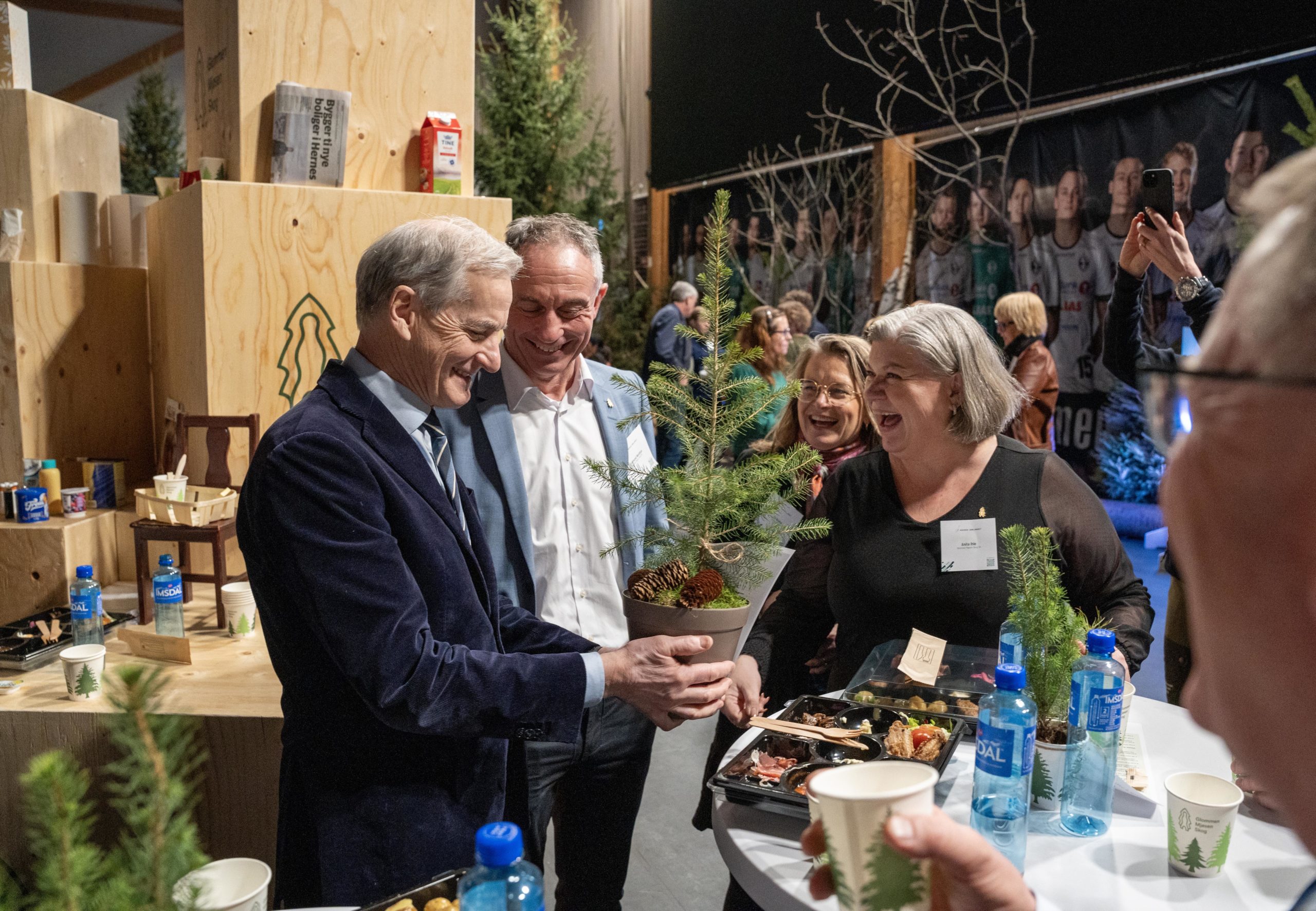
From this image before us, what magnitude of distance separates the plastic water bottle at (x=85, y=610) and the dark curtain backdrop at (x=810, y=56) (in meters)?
6.10

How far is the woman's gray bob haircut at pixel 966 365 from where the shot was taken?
2129mm

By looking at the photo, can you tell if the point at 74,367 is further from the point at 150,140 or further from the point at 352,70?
the point at 150,140

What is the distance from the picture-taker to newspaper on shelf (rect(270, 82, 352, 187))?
298 cm

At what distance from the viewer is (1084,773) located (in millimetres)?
1406

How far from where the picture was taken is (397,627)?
134 centimetres

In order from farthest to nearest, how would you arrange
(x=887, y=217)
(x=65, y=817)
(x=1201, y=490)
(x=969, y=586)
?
(x=887, y=217), (x=969, y=586), (x=65, y=817), (x=1201, y=490)

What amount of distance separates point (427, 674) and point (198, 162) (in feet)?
8.86

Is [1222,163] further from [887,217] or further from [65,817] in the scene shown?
[65,817]

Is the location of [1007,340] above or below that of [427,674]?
above

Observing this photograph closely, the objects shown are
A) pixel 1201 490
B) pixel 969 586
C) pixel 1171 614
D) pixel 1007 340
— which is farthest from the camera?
pixel 1007 340

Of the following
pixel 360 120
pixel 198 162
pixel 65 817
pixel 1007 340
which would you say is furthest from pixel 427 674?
pixel 1007 340

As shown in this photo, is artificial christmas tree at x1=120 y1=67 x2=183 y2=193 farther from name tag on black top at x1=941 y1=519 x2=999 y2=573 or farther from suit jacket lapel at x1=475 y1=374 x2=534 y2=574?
name tag on black top at x1=941 y1=519 x2=999 y2=573

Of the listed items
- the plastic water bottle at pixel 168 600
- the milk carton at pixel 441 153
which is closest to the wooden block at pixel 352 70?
the milk carton at pixel 441 153

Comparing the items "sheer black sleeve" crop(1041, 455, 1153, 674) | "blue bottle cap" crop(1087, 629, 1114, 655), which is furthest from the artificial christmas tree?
"blue bottle cap" crop(1087, 629, 1114, 655)
